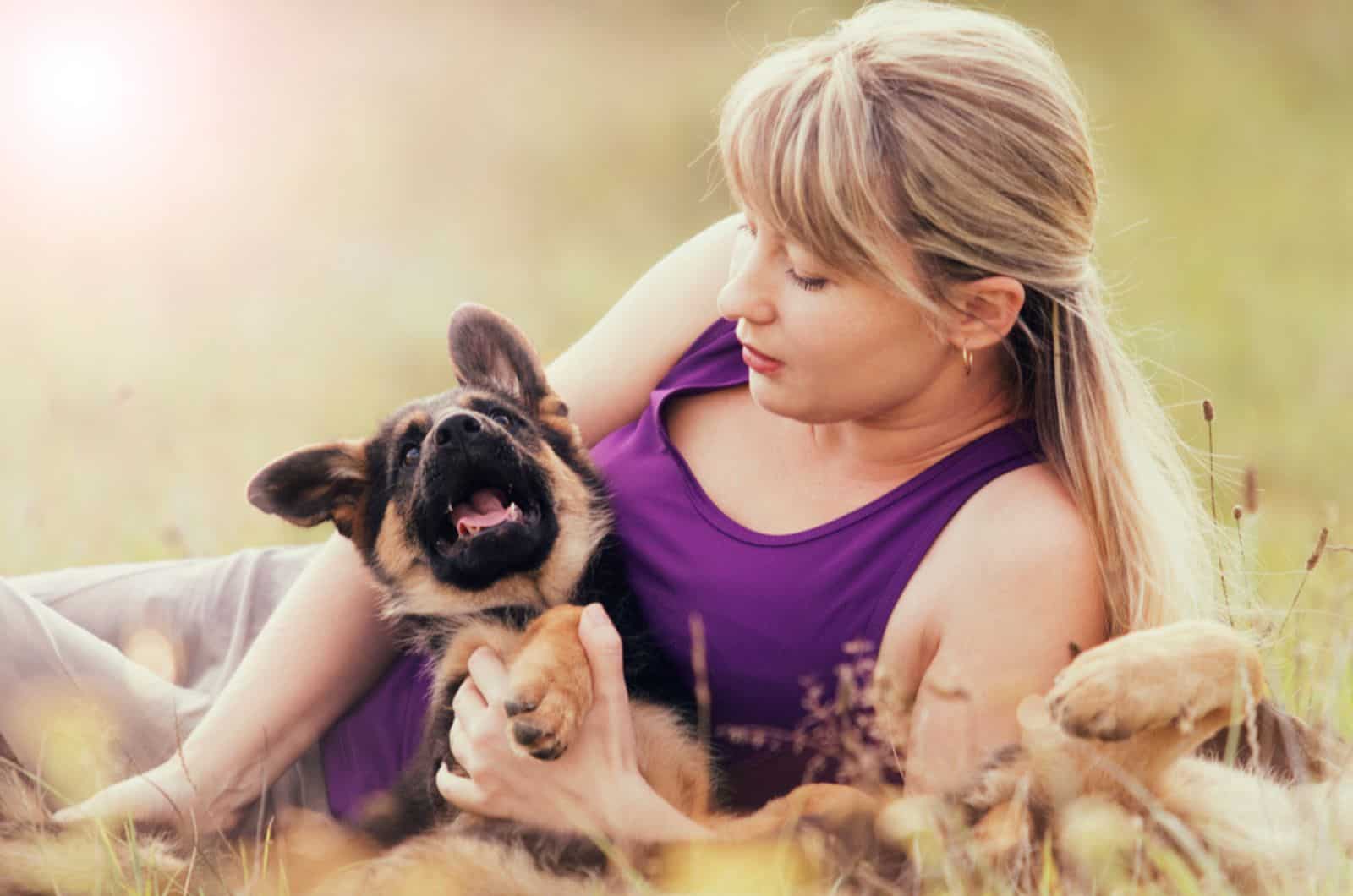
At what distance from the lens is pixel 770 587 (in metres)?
2.89

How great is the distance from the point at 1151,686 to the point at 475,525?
5.56 feet

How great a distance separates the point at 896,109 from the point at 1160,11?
1397 centimetres

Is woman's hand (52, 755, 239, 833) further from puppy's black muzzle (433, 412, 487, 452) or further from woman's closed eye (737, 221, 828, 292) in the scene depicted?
woman's closed eye (737, 221, 828, 292)

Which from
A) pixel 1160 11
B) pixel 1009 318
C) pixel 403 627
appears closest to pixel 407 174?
pixel 1160 11

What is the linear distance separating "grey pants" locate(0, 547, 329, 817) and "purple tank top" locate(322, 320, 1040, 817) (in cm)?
43

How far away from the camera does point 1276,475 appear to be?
786 cm

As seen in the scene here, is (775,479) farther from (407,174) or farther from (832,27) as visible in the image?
(407,174)

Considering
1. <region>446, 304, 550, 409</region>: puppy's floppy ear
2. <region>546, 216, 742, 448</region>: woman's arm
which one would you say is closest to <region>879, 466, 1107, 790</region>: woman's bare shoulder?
<region>546, 216, 742, 448</region>: woman's arm

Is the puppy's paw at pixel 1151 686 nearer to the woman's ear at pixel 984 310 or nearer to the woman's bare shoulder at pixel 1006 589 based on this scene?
the woman's bare shoulder at pixel 1006 589

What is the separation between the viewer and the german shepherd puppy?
124 inches

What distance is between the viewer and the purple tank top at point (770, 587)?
2.81 m

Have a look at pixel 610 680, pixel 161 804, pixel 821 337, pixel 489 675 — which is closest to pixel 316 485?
pixel 489 675

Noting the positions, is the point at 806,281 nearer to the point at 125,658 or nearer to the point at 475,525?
the point at 475,525

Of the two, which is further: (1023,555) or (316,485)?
(316,485)
